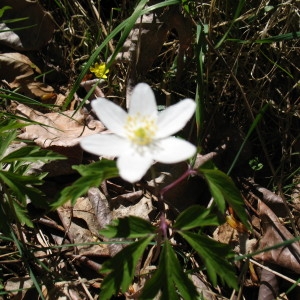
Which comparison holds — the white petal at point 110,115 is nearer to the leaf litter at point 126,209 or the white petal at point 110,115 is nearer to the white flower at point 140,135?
the white flower at point 140,135

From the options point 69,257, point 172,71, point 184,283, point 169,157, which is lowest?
point 69,257

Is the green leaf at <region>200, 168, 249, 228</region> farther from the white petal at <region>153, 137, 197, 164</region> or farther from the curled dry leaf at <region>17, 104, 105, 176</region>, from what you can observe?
the curled dry leaf at <region>17, 104, 105, 176</region>

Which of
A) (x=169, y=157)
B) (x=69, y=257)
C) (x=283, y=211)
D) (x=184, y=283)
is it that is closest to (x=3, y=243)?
(x=69, y=257)

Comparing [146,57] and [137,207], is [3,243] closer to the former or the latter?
[137,207]

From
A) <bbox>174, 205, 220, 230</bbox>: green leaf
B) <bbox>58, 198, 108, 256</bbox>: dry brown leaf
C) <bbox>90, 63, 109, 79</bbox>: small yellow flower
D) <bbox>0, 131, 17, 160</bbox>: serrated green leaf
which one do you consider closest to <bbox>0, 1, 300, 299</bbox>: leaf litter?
<bbox>58, 198, 108, 256</bbox>: dry brown leaf

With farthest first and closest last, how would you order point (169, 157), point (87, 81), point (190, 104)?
point (87, 81), point (190, 104), point (169, 157)

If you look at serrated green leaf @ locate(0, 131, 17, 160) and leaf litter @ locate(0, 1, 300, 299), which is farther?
leaf litter @ locate(0, 1, 300, 299)
